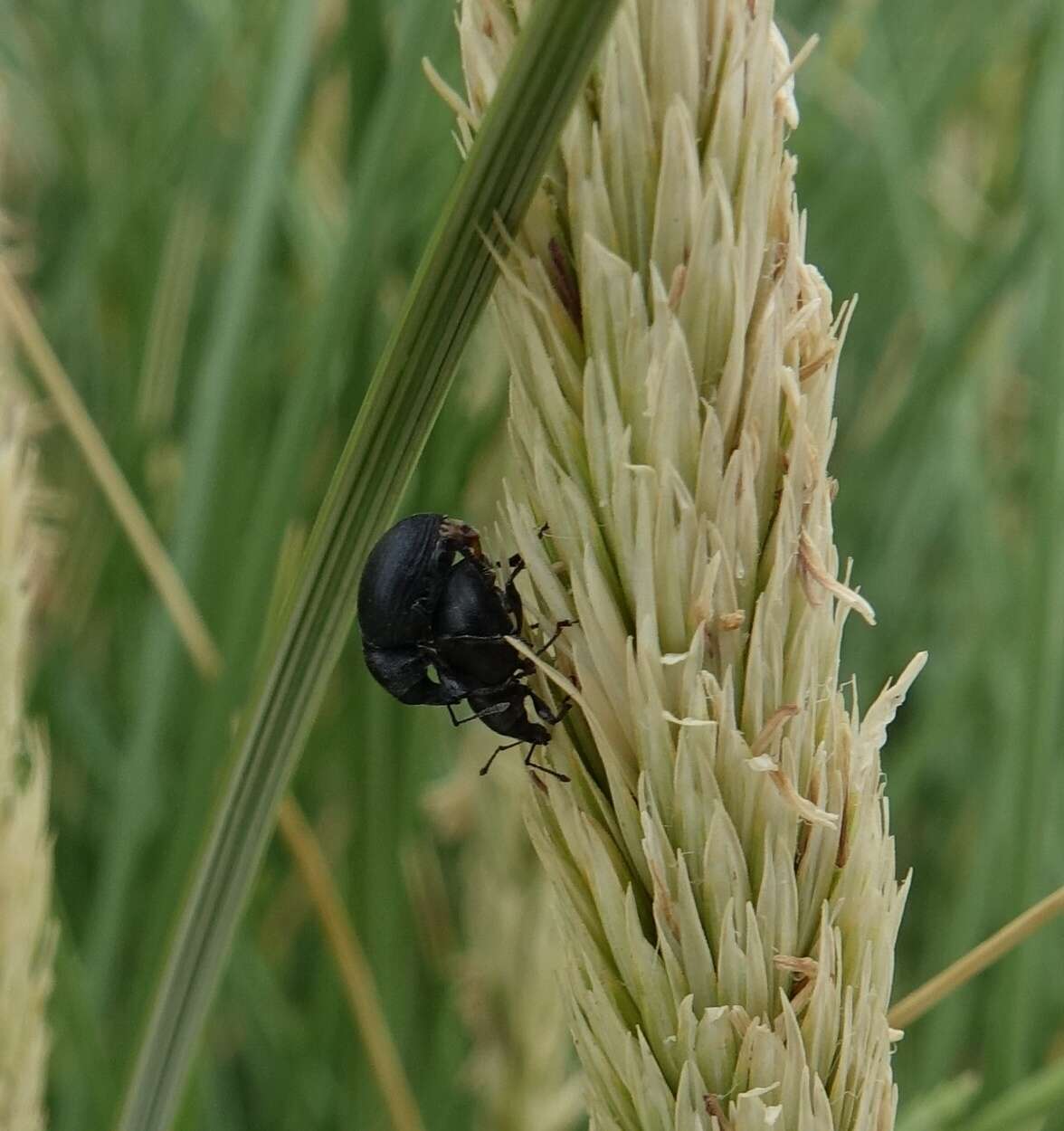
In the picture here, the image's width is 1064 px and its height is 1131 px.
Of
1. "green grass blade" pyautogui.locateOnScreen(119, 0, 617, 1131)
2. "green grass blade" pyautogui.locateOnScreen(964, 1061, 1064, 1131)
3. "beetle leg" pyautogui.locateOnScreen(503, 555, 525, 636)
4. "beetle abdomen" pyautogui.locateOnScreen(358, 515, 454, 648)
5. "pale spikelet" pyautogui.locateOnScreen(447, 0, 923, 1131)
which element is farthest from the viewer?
"beetle abdomen" pyautogui.locateOnScreen(358, 515, 454, 648)

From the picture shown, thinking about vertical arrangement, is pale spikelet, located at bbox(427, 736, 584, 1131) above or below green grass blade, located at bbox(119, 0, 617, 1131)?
below

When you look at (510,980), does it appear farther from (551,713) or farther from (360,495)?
(360,495)

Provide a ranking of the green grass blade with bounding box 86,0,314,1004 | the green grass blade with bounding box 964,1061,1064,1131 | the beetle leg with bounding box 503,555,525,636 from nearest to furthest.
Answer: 1. the green grass blade with bounding box 964,1061,1064,1131
2. the beetle leg with bounding box 503,555,525,636
3. the green grass blade with bounding box 86,0,314,1004

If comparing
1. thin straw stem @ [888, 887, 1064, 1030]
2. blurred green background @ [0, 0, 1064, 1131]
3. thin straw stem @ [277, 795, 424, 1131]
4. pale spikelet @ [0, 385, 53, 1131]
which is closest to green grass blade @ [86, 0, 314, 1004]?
blurred green background @ [0, 0, 1064, 1131]

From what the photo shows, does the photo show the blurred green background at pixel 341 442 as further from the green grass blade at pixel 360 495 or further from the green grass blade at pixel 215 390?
the green grass blade at pixel 360 495

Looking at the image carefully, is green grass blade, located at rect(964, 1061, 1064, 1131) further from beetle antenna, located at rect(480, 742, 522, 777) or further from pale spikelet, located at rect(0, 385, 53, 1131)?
→ pale spikelet, located at rect(0, 385, 53, 1131)

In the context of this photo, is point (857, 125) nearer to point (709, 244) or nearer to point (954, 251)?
point (954, 251)
